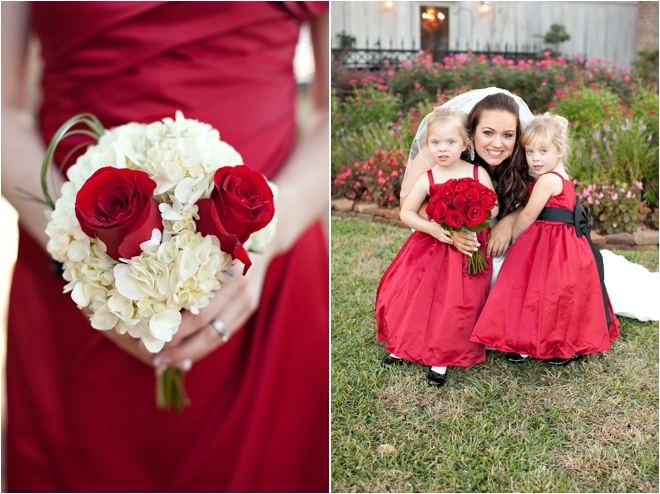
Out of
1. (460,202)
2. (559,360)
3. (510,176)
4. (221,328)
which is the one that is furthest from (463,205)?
(221,328)

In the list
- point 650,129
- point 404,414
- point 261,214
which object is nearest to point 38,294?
point 261,214

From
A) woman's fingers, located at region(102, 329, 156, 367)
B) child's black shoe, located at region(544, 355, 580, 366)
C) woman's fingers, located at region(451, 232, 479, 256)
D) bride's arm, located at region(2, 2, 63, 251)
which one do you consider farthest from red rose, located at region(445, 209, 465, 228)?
bride's arm, located at region(2, 2, 63, 251)

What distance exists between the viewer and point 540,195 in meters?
1.88

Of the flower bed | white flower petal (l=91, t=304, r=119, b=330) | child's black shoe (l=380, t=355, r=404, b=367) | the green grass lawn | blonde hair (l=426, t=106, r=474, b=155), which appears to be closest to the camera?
white flower petal (l=91, t=304, r=119, b=330)

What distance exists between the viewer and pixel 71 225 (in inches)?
54.3

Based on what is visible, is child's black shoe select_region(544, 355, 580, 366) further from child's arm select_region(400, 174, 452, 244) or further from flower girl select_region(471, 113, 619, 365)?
child's arm select_region(400, 174, 452, 244)

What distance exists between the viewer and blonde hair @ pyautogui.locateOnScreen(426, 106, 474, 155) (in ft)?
6.06

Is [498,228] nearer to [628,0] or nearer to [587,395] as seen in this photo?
[587,395]

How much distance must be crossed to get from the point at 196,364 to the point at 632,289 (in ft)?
6.12

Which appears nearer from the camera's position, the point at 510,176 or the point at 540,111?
the point at 510,176

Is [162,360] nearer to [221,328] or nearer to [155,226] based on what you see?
[221,328]

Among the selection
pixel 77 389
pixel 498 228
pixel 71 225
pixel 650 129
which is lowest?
pixel 77 389

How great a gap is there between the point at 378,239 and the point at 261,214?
102 centimetres

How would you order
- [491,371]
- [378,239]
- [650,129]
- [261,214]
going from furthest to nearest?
[650,129], [378,239], [491,371], [261,214]
